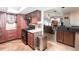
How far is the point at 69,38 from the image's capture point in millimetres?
1473

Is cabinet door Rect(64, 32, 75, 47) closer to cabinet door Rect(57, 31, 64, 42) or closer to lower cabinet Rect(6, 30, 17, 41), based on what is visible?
cabinet door Rect(57, 31, 64, 42)

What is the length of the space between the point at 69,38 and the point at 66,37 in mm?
54

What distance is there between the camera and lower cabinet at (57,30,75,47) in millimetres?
1447

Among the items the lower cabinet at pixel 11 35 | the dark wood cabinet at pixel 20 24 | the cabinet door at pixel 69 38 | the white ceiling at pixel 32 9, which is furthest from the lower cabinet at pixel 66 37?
the lower cabinet at pixel 11 35

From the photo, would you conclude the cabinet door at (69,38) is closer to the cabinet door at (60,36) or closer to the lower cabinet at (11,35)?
the cabinet door at (60,36)

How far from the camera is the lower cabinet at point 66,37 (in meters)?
1.45

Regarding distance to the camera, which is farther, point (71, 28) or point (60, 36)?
point (60, 36)

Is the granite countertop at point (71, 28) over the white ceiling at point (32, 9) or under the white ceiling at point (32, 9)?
under

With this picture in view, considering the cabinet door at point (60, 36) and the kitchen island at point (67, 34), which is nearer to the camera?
the kitchen island at point (67, 34)

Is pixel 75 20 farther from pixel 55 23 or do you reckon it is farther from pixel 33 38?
pixel 33 38

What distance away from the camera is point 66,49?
145 centimetres

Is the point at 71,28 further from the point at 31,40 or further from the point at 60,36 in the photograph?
the point at 31,40

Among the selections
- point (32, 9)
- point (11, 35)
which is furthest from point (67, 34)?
point (11, 35)
